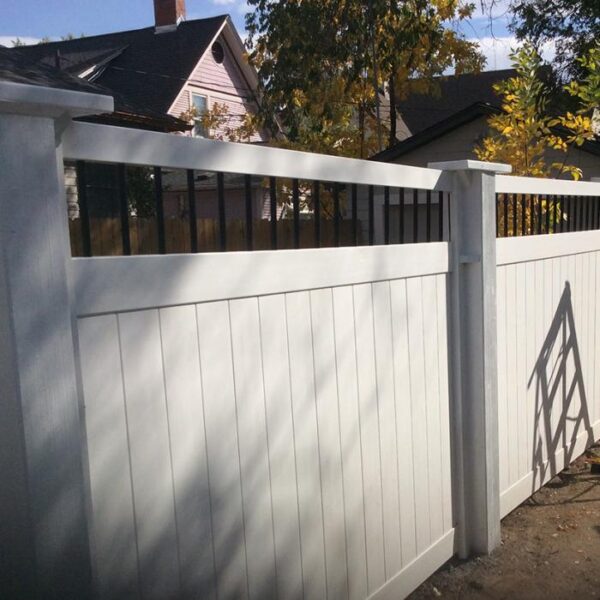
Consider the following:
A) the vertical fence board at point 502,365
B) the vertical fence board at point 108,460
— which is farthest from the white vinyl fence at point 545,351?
the vertical fence board at point 108,460

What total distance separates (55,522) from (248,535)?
0.82m

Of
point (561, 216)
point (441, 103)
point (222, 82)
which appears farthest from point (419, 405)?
point (441, 103)

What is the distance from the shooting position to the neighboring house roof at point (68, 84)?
30.7 ft

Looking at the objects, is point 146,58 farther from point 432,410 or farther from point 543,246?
point 432,410

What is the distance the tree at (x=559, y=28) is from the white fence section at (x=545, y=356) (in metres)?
11.6

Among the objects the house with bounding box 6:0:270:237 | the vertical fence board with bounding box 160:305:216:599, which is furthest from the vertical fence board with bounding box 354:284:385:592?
the house with bounding box 6:0:270:237

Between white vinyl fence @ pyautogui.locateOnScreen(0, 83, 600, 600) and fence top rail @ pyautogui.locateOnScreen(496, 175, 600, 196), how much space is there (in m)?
0.03

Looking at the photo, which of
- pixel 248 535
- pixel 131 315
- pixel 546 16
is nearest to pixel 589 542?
pixel 248 535

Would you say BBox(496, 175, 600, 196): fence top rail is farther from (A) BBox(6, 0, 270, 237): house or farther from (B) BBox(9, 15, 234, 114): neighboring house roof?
(B) BBox(9, 15, 234, 114): neighboring house roof

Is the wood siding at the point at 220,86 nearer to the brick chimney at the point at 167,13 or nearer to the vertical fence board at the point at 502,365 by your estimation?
the brick chimney at the point at 167,13

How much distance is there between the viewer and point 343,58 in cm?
1276

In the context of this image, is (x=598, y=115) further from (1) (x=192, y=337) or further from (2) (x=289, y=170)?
(1) (x=192, y=337)

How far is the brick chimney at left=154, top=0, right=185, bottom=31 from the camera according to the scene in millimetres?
23587

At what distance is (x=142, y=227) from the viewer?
3.75 meters
